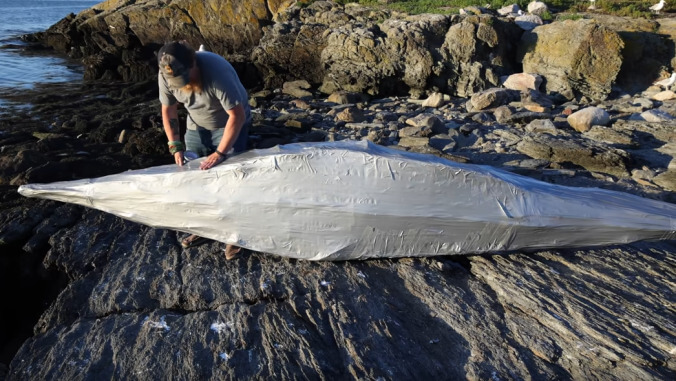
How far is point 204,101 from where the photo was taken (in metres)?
4.26

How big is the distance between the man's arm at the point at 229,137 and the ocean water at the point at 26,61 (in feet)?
40.8

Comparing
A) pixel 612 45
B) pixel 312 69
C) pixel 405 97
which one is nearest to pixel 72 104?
pixel 312 69

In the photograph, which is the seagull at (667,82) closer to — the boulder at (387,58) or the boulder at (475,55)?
the boulder at (475,55)

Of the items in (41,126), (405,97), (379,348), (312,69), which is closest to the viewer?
(379,348)

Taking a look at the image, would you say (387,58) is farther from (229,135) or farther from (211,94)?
(229,135)

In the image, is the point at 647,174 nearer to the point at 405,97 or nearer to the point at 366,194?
the point at 366,194

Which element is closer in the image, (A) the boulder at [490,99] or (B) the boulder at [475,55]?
(A) the boulder at [490,99]

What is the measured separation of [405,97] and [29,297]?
28.8 feet

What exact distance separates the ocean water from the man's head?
12409 mm

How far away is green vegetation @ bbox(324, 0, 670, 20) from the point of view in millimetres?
13000

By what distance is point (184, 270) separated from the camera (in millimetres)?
4109

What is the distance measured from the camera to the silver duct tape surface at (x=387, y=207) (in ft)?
12.7


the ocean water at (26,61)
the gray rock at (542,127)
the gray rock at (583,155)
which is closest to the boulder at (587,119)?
the gray rock at (542,127)

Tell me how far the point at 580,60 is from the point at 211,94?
Result: 366 inches
